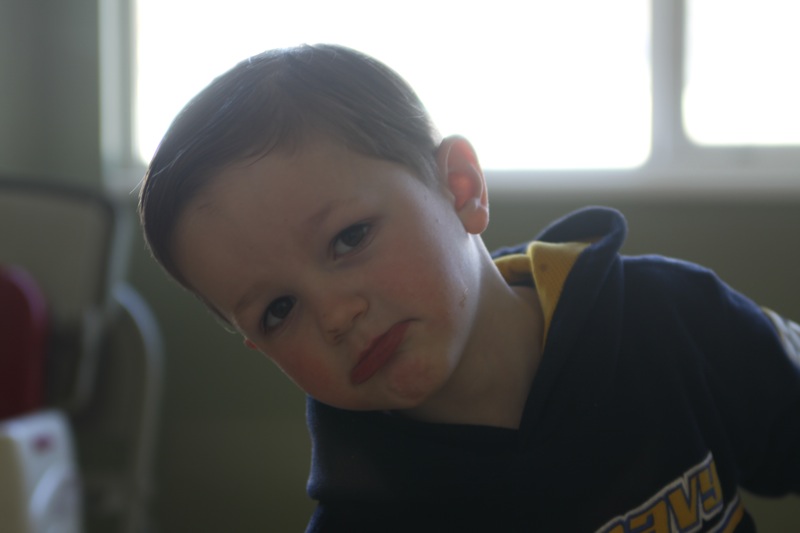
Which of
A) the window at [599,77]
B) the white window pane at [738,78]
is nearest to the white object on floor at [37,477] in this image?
the window at [599,77]

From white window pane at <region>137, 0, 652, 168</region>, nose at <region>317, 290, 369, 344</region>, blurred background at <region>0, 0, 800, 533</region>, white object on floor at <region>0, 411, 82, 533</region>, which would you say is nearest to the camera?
nose at <region>317, 290, 369, 344</region>

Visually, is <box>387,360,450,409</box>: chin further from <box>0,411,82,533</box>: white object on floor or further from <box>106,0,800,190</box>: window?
<box>106,0,800,190</box>: window

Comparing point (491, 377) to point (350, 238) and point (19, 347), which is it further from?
point (19, 347)

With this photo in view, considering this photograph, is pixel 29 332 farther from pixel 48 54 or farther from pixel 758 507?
pixel 758 507

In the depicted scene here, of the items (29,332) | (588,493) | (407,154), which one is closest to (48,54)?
(29,332)

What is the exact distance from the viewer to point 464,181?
0.85 m

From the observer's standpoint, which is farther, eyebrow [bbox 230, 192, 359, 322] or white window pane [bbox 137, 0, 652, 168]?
white window pane [bbox 137, 0, 652, 168]

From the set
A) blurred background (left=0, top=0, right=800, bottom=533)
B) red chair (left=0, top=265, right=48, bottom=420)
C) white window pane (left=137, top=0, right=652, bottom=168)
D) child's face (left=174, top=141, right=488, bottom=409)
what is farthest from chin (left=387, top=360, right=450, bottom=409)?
white window pane (left=137, top=0, right=652, bottom=168)

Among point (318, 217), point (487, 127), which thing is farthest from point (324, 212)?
point (487, 127)

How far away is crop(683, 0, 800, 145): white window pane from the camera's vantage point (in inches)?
78.5

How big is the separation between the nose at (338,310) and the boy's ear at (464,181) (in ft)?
0.54

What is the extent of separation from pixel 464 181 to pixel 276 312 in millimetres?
213

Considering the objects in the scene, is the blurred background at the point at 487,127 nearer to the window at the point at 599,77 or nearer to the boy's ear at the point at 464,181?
the window at the point at 599,77

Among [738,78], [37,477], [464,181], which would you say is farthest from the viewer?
[738,78]
